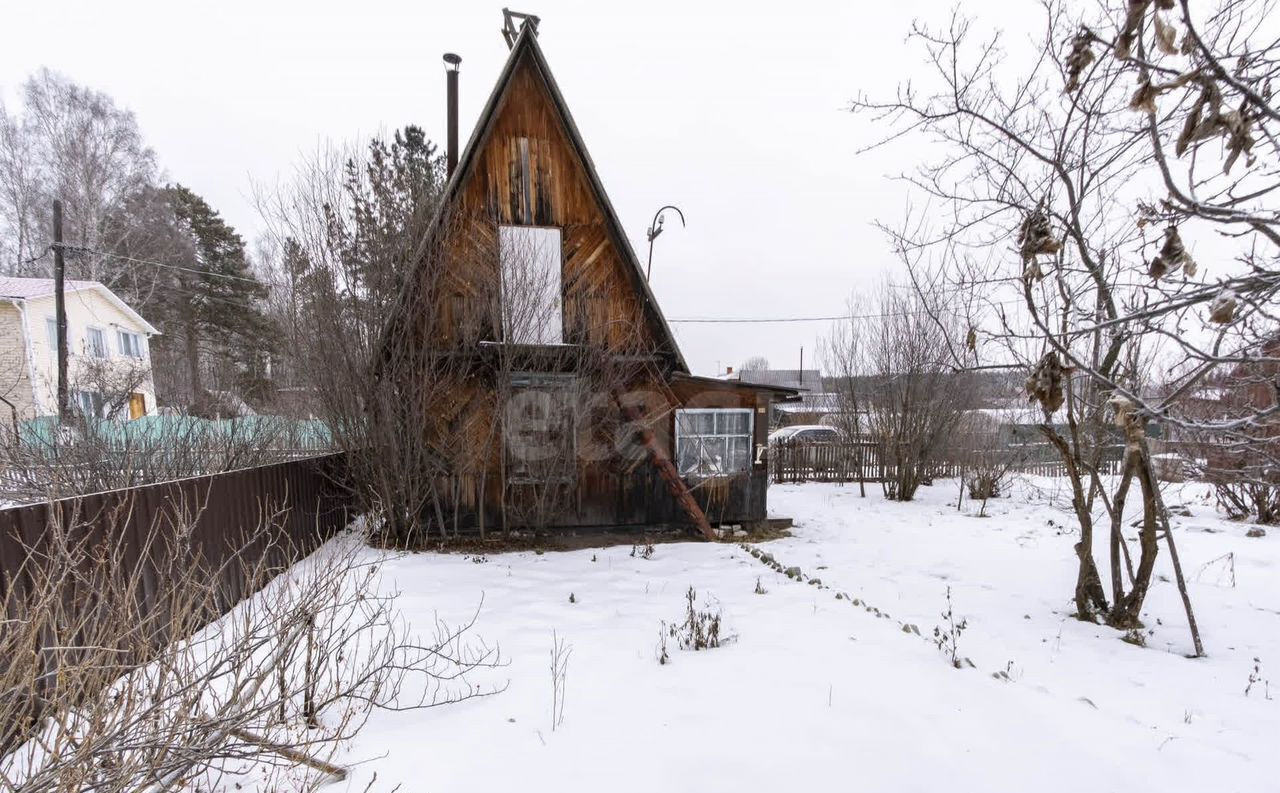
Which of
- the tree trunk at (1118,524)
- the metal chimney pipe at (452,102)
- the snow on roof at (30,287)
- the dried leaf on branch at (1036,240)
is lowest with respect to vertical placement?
the tree trunk at (1118,524)

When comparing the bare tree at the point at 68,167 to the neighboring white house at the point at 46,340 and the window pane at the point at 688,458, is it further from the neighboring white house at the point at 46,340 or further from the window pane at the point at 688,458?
the window pane at the point at 688,458

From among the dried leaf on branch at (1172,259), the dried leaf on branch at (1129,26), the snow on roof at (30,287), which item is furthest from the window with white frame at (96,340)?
the dried leaf on branch at (1172,259)

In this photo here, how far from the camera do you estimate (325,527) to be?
7.64m

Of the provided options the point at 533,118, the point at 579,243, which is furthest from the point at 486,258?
the point at 533,118

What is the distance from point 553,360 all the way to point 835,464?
10.9 meters

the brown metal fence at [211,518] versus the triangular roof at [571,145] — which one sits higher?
the triangular roof at [571,145]

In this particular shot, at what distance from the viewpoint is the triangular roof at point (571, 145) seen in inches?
304

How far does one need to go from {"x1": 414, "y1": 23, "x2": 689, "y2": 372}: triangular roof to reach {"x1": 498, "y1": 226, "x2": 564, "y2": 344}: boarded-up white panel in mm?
1114

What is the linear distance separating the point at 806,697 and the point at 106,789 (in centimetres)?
361

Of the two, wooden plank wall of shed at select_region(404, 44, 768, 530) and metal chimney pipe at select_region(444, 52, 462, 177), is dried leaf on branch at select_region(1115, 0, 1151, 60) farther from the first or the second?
metal chimney pipe at select_region(444, 52, 462, 177)

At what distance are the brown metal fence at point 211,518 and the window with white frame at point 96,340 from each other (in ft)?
62.1

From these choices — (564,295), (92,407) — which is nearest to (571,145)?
(564,295)

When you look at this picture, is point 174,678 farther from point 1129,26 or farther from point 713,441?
point 713,441

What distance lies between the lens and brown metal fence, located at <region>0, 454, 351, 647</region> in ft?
10.2
